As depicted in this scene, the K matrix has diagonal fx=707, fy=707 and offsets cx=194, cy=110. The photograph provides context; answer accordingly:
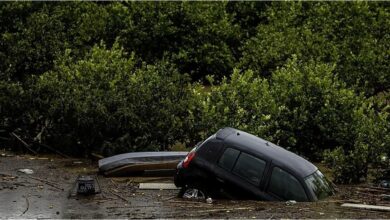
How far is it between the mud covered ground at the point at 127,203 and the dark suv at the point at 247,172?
0.89 ft

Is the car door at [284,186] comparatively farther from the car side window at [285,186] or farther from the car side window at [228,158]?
the car side window at [228,158]

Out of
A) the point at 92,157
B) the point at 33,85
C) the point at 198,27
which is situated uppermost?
the point at 198,27

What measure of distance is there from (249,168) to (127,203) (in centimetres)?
244

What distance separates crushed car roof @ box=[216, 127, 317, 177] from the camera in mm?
12859

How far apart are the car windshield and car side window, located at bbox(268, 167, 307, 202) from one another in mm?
221

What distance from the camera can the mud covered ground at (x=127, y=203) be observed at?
12.0 meters

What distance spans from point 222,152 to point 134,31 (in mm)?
17753

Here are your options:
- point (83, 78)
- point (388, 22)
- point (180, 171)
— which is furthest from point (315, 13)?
point (180, 171)

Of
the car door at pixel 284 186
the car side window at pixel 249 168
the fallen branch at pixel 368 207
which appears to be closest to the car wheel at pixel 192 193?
the car side window at pixel 249 168

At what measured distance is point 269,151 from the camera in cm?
1306

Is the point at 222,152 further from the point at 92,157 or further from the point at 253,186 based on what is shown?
the point at 92,157

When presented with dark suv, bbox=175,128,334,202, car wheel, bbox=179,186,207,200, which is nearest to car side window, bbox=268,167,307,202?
dark suv, bbox=175,128,334,202

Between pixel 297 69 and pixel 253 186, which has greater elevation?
pixel 297 69

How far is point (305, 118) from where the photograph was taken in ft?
65.1
